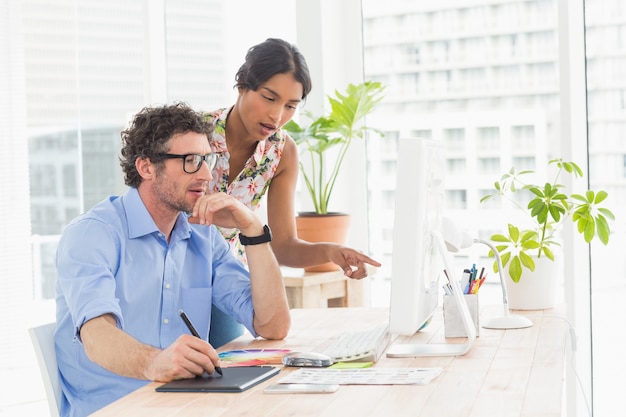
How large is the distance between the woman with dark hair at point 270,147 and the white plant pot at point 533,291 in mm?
486

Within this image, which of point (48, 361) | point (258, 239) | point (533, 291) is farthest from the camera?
point (533, 291)

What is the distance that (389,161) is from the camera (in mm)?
3918

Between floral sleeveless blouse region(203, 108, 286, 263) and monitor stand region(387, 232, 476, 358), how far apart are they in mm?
948

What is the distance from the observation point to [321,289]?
11.1 ft

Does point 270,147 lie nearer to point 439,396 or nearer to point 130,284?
point 130,284

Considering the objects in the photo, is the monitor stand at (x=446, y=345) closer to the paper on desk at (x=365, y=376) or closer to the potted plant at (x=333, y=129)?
the paper on desk at (x=365, y=376)

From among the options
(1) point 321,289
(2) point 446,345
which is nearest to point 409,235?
(2) point 446,345

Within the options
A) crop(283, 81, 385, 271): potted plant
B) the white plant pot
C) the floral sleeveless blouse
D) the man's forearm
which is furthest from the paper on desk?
crop(283, 81, 385, 271): potted plant

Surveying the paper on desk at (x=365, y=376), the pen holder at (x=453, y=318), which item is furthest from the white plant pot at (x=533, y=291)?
the paper on desk at (x=365, y=376)

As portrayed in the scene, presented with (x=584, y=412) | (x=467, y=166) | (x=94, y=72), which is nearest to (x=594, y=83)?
(x=467, y=166)

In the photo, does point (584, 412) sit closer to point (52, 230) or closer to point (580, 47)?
point (580, 47)

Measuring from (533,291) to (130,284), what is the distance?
1.15 meters

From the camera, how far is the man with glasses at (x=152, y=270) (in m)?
1.79

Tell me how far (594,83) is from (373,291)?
138 cm
